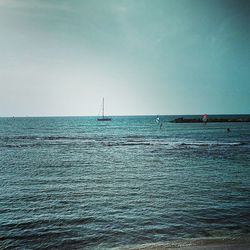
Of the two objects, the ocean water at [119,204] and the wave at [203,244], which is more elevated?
the wave at [203,244]

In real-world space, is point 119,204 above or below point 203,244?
below

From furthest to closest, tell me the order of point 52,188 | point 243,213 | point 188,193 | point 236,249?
point 52,188 < point 188,193 < point 243,213 < point 236,249

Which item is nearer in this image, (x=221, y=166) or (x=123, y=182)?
(x=123, y=182)

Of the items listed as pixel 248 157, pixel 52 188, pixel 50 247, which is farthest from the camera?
pixel 248 157

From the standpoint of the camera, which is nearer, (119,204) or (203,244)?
(203,244)

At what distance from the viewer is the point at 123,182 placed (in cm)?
2338

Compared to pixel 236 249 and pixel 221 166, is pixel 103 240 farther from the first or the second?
pixel 221 166

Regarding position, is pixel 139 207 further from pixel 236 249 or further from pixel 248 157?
pixel 248 157

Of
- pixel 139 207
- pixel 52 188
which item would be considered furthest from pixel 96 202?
pixel 52 188

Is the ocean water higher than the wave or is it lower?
lower

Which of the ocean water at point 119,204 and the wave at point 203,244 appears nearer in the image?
the wave at point 203,244

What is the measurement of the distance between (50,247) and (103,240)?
80.7 inches

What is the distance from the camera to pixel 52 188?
21203mm

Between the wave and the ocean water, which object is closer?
the wave
